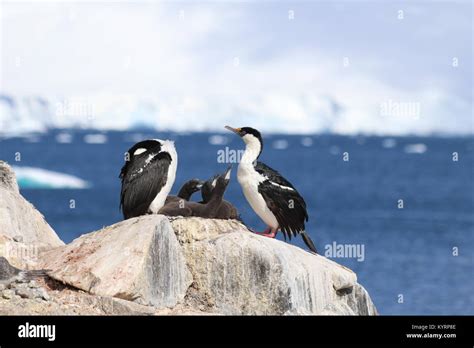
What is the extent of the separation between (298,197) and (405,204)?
7701 centimetres

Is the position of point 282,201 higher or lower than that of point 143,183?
lower

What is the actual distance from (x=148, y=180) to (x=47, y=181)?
83.6m

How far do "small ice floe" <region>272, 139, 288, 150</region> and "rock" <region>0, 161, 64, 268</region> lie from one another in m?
156

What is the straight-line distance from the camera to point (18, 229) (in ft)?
58.9

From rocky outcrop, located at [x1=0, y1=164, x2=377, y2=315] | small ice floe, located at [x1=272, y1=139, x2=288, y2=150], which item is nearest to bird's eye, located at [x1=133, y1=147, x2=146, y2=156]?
rocky outcrop, located at [x1=0, y1=164, x2=377, y2=315]

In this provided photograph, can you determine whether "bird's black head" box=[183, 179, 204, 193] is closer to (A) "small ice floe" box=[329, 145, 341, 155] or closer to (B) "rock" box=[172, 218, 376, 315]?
(B) "rock" box=[172, 218, 376, 315]

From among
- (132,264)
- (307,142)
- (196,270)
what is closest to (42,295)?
(132,264)

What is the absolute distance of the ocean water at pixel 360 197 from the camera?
184 feet

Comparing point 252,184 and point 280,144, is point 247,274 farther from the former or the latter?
point 280,144

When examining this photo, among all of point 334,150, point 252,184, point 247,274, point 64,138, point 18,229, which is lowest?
point 247,274

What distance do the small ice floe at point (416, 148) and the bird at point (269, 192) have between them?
503 feet

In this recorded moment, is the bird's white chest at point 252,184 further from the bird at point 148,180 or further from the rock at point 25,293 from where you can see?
the rock at point 25,293

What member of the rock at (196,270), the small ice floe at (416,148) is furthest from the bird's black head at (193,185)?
the small ice floe at (416,148)

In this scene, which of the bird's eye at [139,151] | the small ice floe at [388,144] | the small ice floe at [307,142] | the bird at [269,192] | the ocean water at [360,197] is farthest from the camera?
the small ice floe at [307,142]
